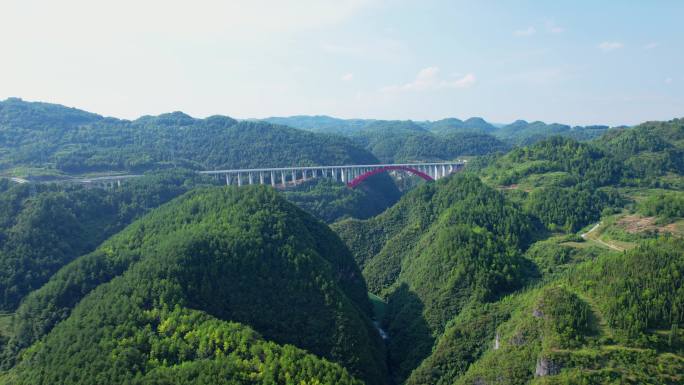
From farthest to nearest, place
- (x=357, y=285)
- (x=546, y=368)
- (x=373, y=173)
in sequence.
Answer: (x=373, y=173), (x=357, y=285), (x=546, y=368)

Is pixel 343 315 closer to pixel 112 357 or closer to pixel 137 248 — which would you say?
pixel 112 357

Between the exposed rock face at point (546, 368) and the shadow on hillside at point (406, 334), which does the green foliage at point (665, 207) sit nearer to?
the shadow on hillside at point (406, 334)

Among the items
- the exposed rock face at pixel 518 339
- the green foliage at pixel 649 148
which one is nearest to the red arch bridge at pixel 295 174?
the green foliage at pixel 649 148

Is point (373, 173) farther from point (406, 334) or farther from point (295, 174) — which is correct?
point (406, 334)

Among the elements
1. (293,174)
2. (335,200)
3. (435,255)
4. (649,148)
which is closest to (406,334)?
(435,255)

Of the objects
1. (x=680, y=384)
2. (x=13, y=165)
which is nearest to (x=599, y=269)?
(x=680, y=384)
